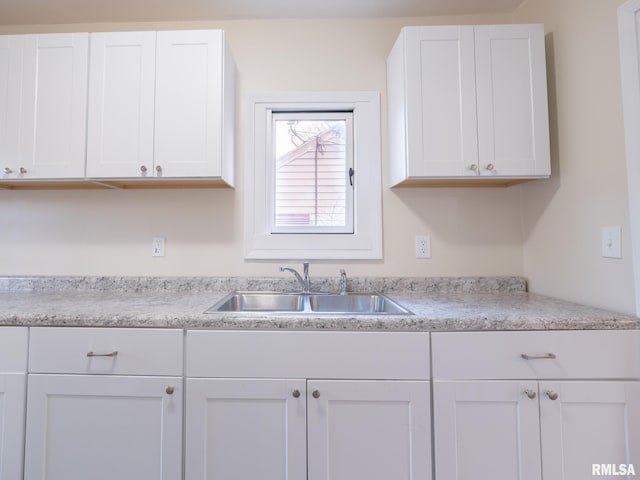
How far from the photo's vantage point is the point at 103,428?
1071 mm

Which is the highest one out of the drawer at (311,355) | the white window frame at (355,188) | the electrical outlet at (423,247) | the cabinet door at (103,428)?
the white window frame at (355,188)

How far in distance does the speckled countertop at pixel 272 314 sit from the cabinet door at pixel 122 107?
61 cm

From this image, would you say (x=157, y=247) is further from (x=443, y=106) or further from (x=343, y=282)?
(x=443, y=106)

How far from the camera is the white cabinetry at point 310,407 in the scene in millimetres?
1039

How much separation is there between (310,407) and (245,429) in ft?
0.79

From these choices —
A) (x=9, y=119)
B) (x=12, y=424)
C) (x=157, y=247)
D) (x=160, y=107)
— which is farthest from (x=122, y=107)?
(x=12, y=424)

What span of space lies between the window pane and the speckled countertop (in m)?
0.39

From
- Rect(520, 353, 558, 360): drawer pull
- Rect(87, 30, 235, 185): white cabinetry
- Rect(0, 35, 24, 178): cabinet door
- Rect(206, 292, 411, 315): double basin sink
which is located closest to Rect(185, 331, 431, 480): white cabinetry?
Rect(520, 353, 558, 360): drawer pull

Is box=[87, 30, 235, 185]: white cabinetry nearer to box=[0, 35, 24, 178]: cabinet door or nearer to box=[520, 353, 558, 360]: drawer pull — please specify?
box=[0, 35, 24, 178]: cabinet door

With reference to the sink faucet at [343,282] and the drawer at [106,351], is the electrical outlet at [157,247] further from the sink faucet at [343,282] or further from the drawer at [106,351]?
the sink faucet at [343,282]

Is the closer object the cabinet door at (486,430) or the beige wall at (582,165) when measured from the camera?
the cabinet door at (486,430)

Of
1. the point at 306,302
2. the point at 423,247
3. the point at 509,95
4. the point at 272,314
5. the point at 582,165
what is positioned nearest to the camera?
the point at 272,314

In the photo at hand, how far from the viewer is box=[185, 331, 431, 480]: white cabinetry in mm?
1039

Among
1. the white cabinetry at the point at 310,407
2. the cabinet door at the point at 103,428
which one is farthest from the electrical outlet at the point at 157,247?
the white cabinetry at the point at 310,407
